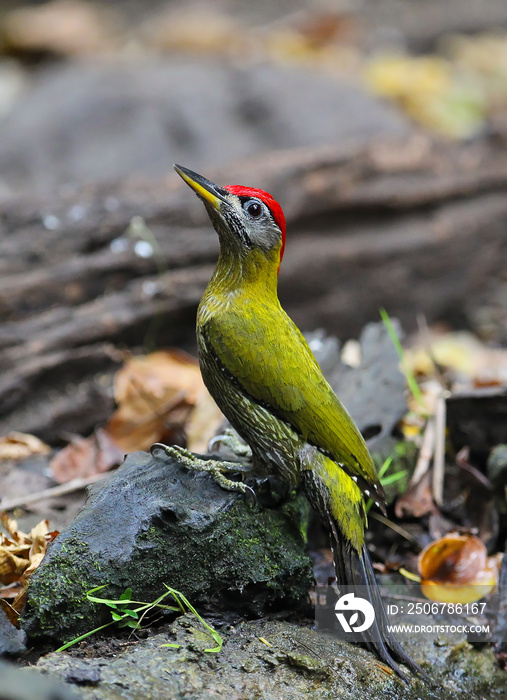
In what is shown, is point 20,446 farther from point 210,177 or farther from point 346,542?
point 210,177

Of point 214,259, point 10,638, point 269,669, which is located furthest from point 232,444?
point 214,259

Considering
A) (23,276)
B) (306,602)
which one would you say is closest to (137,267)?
(23,276)

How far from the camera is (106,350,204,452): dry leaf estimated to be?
4.34 m

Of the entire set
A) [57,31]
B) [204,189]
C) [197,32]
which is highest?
[57,31]

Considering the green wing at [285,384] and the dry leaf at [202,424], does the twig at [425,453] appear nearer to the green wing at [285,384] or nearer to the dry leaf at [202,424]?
the green wing at [285,384]

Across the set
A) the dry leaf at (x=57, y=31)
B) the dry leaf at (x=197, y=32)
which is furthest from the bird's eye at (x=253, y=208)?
the dry leaf at (x=57, y=31)

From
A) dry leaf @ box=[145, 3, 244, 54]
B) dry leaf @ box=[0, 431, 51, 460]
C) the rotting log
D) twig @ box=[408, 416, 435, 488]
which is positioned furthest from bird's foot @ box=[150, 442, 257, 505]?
dry leaf @ box=[145, 3, 244, 54]

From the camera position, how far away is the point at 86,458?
4.20 meters

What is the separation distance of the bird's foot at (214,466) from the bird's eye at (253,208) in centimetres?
107

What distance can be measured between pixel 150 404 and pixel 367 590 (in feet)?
6.70

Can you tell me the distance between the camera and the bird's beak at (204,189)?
2.99 meters

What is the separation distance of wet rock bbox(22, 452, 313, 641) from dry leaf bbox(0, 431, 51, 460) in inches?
59.8

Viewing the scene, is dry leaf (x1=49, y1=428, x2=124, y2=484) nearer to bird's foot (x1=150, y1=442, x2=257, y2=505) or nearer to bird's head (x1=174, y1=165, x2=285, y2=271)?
bird's foot (x1=150, y1=442, x2=257, y2=505)

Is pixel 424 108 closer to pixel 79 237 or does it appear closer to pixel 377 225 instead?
pixel 377 225
